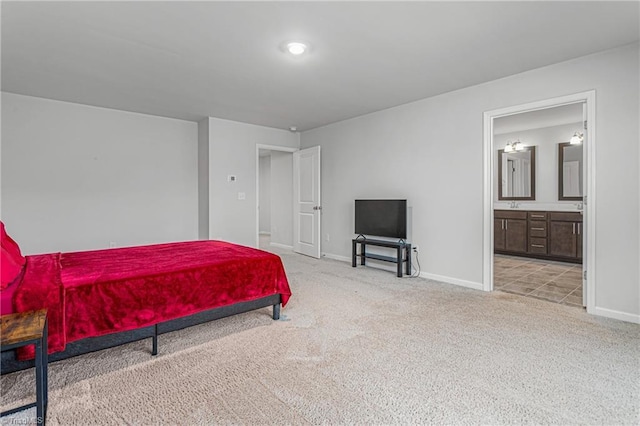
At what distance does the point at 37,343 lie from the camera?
1.45 meters

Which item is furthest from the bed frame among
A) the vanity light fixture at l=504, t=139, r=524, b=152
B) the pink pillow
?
the vanity light fixture at l=504, t=139, r=524, b=152

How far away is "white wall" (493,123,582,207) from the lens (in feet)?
19.8

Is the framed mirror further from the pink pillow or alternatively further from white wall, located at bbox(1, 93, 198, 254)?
the pink pillow

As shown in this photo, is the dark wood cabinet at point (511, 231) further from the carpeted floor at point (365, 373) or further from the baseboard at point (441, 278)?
the carpeted floor at point (365, 373)

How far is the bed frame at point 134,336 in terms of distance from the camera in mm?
1726

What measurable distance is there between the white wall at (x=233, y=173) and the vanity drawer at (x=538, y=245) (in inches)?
195

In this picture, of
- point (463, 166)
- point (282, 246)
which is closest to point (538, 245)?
point (463, 166)

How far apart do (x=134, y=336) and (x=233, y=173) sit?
12.7 ft

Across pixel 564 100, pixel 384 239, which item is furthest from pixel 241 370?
pixel 564 100

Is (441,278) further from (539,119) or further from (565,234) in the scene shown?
(539,119)

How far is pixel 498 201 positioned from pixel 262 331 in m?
5.85

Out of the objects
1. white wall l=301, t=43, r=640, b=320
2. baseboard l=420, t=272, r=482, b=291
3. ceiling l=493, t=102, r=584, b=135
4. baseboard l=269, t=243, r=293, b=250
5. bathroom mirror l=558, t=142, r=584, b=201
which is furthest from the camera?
baseboard l=269, t=243, r=293, b=250

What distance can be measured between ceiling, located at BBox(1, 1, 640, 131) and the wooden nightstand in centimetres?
209

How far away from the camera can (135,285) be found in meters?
2.25
